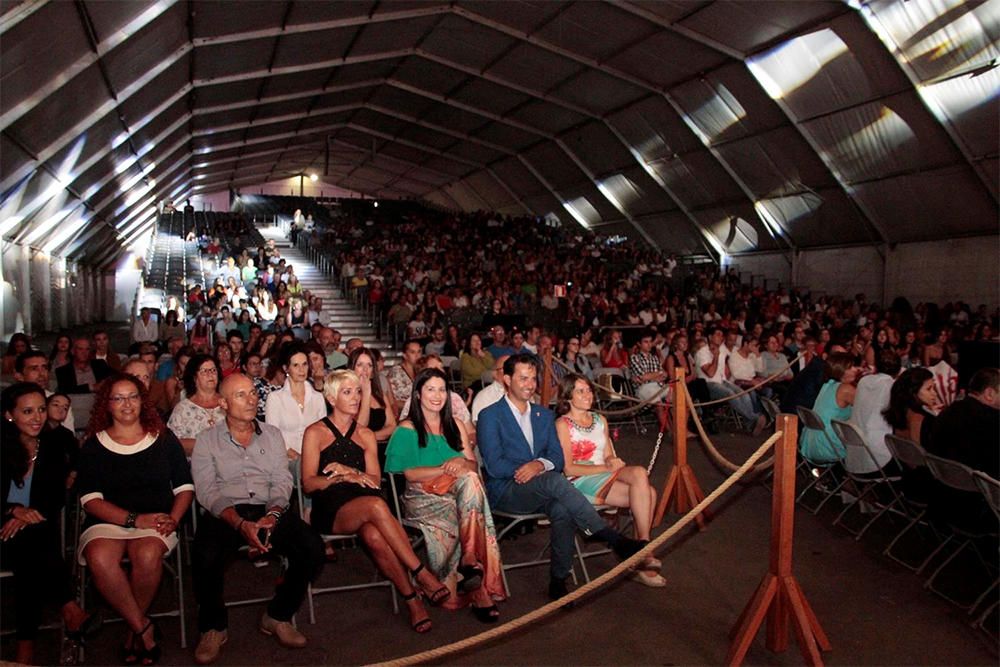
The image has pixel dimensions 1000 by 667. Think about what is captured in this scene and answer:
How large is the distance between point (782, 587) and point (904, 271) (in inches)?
698

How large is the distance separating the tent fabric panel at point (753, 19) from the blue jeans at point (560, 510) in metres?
12.8

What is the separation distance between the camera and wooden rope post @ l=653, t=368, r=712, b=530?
5.57 metres

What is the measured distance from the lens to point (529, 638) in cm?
388

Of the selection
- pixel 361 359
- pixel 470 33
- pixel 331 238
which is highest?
pixel 470 33

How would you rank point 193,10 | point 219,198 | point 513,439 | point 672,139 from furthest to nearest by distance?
point 219,198 → point 672,139 → point 193,10 → point 513,439

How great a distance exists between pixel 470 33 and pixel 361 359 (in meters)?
15.0

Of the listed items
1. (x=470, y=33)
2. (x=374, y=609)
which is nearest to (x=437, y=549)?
(x=374, y=609)

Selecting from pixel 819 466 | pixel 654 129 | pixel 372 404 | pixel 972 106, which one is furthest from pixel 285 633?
pixel 654 129

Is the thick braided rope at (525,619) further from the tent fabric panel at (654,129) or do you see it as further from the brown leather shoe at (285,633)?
the tent fabric panel at (654,129)

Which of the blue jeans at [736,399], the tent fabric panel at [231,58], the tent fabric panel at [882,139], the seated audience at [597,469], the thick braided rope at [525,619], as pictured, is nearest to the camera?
the thick braided rope at [525,619]

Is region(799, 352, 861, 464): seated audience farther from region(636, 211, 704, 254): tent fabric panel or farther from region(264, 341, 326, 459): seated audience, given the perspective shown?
region(636, 211, 704, 254): tent fabric panel

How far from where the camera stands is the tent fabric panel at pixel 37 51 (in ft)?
30.3

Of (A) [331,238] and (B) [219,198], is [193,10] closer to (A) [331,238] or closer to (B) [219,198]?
(A) [331,238]

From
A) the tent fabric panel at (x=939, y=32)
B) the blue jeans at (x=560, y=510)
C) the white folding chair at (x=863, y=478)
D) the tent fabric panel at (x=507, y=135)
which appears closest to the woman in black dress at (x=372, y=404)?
the blue jeans at (x=560, y=510)
